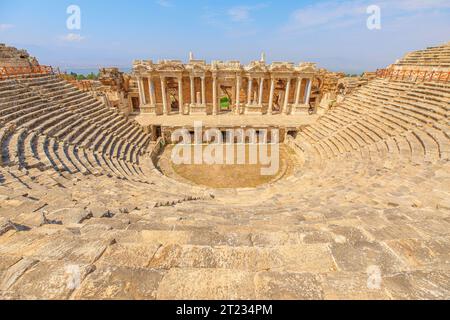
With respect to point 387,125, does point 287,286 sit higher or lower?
higher

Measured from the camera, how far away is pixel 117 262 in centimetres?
262

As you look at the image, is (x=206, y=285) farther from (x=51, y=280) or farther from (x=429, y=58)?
(x=429, y=58)

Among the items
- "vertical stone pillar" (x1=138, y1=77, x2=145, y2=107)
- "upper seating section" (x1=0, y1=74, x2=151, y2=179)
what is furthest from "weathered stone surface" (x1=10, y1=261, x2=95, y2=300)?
"vertical stone pillar" (x1=138, y1=77, x2=145, y2=107)

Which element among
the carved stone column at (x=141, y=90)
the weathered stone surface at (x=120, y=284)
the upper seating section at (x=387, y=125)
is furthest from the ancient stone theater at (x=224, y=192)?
the carved stone column at (x=141, y=90)

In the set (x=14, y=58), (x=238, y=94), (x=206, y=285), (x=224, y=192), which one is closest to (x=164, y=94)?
(x=238, y=94)

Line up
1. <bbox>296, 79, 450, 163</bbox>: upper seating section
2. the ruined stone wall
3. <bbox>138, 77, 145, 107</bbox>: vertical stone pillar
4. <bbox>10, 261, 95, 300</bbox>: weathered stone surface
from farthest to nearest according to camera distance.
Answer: <bbox>138, 77, 145, 107</bbox>: vertical stone pillar, the ruined stone wall, <bbox>296, 79, 450, 163</bbox>: upper seating section, <bbox>10, 261, 95, 300</bbox>: weathered stone surface

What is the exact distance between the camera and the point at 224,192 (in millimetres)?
10664

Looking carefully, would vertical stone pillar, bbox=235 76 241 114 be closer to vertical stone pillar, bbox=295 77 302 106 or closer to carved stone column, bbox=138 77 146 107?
vertical stone pillar, bbox=295 77 302 106

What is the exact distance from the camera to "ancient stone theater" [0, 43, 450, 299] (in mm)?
2250

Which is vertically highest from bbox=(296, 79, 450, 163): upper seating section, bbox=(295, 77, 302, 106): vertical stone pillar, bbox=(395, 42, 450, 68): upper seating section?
bbox=(395, 42, 450, 68): upper seating section

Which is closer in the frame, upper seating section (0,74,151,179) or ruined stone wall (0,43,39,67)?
upper seating section (0,74,151,179)
